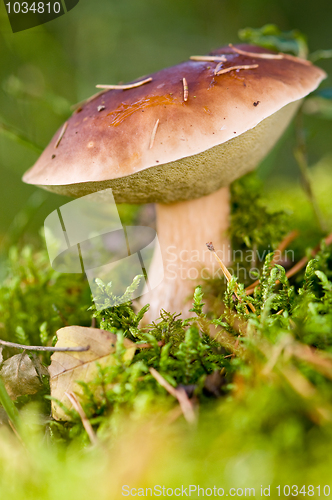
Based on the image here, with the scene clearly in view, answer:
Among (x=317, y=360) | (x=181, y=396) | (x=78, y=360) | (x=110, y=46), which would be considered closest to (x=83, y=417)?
(x=78, y=360)

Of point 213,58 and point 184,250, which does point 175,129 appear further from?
point 184,250

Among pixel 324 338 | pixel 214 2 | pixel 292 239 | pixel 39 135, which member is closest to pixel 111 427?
pixel 324 338

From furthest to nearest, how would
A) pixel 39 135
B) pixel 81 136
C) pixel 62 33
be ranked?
pixel 62 33
pixel 39 135
pixel 81 136

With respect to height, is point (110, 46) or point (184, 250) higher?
point (110, 46)

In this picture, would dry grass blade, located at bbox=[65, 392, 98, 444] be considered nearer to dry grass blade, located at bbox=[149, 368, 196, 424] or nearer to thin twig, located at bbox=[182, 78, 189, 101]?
dry grass blade, located at bbox=[149, 368, 196, 424]

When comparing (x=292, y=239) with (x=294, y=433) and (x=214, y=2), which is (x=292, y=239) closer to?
(x=294, y=433)

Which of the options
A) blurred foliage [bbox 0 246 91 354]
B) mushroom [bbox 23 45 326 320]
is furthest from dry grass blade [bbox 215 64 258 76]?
blurred foliage [bbox 0 246 91 354]
